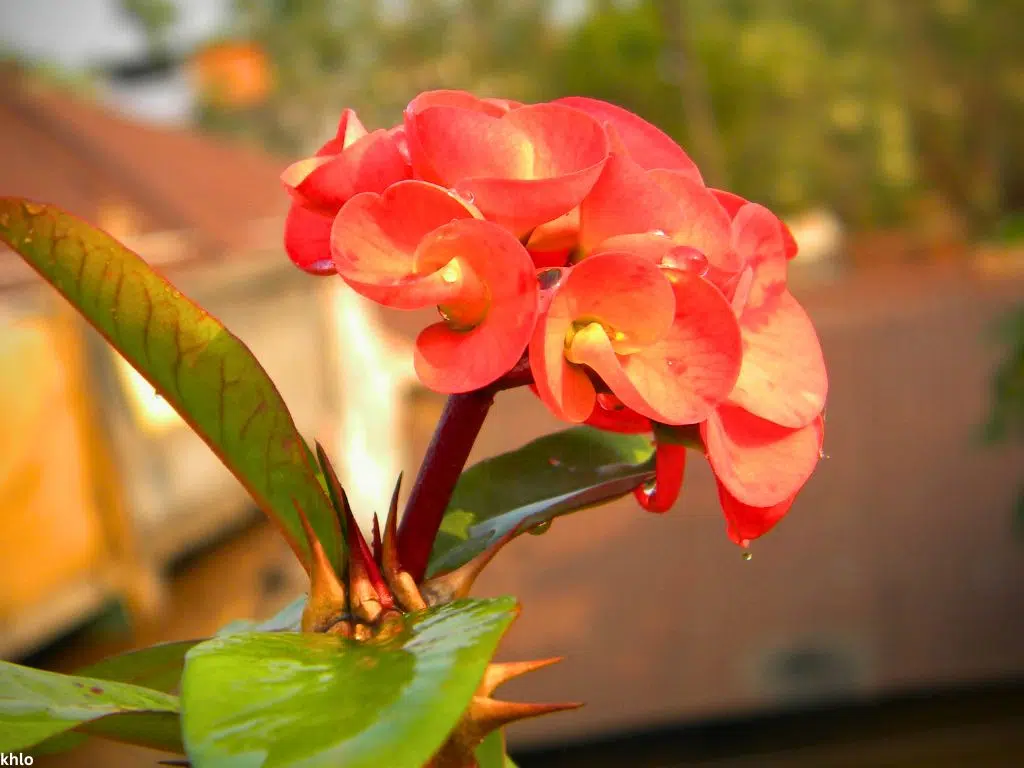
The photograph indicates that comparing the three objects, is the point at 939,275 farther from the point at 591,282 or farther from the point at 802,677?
the point at 591,282

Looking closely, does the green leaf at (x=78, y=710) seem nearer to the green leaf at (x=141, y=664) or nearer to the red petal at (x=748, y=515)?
the green leaf at (x=141, y=664)

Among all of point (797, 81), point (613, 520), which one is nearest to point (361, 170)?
point (613, 520)

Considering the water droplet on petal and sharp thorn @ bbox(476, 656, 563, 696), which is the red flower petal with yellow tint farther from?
sharp thorn @ bbox(476, 656, 563, 696)

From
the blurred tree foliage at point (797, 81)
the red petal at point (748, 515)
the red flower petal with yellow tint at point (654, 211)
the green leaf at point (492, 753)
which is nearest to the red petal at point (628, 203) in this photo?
the red flower petal with yellow tint at point (654, 211)

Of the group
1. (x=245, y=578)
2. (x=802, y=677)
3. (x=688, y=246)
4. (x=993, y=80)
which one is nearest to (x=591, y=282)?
(x=688, y=246)

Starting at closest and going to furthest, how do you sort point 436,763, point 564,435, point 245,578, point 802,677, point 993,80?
point 436,763 → point 564,435 → point 802,677 → point 245,578 → point 993,80
